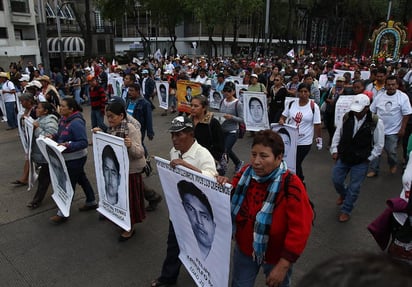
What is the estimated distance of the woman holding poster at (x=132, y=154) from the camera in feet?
13.9

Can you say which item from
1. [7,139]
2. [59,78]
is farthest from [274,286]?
[59,78]

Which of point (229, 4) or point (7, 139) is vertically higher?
point (229, 4)

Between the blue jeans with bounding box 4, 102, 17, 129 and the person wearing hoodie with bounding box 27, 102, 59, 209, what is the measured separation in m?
6.84

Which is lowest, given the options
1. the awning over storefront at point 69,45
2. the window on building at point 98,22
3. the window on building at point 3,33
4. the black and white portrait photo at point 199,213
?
the black and white portrait photo at point 199,213

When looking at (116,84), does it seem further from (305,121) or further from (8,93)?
(305,121)

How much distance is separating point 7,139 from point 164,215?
7264 mm

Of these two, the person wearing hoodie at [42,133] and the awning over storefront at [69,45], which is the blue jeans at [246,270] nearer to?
the person wearing hoodie at [42,133]

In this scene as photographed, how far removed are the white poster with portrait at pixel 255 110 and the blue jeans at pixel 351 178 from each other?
11.5 feet

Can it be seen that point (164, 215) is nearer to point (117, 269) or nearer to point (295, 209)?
point (117, 269)

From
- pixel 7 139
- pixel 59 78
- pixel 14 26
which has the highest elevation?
pixel 14 26

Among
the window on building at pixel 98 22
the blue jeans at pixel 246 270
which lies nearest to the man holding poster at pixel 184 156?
the blue jeans at pixel 246 270

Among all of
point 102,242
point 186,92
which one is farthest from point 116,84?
point 102,242

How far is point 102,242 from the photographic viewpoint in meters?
4.46

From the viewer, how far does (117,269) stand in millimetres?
3891
